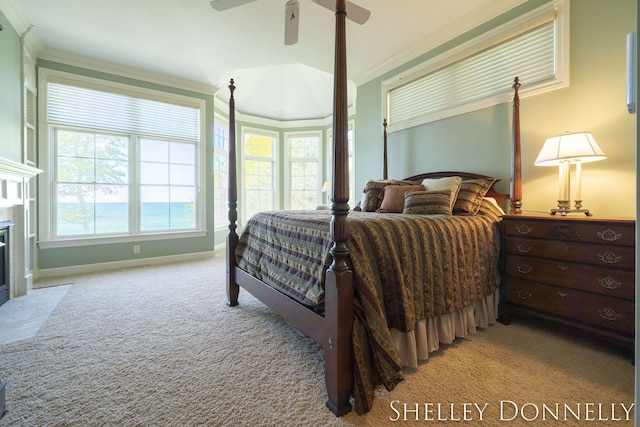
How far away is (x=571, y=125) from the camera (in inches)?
87.5

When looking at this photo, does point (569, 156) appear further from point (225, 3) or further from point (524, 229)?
point (225, 3)

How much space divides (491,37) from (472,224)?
79.1 inches

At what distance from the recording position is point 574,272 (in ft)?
5.77

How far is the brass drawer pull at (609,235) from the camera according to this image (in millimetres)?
1598

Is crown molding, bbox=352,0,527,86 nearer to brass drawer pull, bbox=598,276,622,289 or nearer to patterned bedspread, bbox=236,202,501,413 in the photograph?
patterned bedspread, bbox=236,202,501,413

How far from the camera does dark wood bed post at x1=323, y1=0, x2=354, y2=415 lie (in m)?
1.23

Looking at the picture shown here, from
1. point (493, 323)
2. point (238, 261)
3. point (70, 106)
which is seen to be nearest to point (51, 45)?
point (70, 106)

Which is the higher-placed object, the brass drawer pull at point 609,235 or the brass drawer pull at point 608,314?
the brass drawer pull at point 609,235

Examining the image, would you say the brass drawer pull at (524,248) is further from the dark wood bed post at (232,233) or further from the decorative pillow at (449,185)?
the dark wood bed post at (232,233)

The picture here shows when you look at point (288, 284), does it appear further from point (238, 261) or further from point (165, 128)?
point (165, 128)

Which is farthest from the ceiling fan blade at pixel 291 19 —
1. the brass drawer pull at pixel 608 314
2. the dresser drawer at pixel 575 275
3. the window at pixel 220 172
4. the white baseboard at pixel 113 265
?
the white baseboard at pixel 113 265

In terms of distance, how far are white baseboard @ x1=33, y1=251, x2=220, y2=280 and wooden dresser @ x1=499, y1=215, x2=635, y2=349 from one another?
13.5 ft

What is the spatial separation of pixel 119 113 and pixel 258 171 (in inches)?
107

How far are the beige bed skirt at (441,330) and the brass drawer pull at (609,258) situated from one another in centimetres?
69
